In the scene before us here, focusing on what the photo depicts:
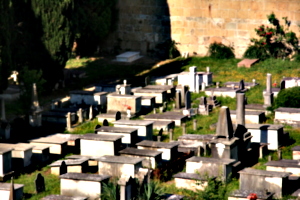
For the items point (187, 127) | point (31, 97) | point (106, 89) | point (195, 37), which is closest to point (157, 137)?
point (187, 127)

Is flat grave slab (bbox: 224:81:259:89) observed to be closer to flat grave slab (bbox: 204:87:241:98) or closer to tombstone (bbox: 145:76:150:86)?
flat grave slab (bbox: 204:87:241:98)

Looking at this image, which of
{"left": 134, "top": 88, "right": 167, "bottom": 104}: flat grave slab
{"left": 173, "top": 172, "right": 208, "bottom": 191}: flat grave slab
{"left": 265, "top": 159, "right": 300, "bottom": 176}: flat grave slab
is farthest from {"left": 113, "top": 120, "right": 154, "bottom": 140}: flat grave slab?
{"left": 265, "top": 159, "right": 300, "bottom": 176}: flat grave slab

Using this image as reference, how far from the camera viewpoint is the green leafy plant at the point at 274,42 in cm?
4272

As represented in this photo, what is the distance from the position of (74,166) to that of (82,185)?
283 cm

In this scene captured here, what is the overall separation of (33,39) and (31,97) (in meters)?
4.98

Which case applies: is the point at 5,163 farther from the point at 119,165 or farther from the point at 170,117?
the point at 170,117

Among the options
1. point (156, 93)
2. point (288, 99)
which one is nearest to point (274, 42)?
point (156, 93)

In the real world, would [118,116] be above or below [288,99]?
below

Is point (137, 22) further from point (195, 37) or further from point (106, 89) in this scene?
point (106, 89)

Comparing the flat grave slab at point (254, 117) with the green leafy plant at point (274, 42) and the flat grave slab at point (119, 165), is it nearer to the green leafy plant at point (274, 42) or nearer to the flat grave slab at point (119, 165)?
the flat grave slab at point (119, 165)

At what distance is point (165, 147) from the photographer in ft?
90.2

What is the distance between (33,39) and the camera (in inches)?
1481

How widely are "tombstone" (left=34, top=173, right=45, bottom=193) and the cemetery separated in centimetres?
4

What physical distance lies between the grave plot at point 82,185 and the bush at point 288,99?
11.6 m
